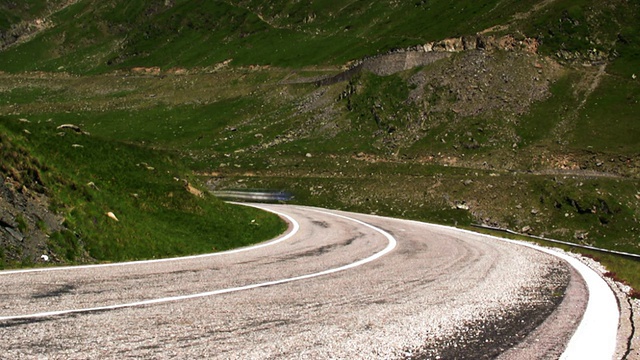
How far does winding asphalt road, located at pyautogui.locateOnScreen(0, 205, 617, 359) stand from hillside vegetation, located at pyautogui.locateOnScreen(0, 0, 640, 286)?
717cm

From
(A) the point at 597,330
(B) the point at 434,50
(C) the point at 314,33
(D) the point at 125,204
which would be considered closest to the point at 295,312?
(A) the point at 597,330

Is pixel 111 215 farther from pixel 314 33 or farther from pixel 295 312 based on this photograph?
pixel 314 33

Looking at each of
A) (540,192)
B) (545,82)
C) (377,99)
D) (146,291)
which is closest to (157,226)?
(146,291)

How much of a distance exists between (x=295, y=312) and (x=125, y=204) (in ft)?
50.5

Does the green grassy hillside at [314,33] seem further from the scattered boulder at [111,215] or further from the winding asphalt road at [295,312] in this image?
the winding asphalt road at [295,312]

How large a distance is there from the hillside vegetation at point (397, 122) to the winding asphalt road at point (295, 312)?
7174 millimetres

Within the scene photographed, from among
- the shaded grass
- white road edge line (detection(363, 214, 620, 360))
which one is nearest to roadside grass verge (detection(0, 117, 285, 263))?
white road edge line (detection(363, 214, 620, 360))

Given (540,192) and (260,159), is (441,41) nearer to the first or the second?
(260,159)

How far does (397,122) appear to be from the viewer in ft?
239

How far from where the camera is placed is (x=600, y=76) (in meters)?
73.2

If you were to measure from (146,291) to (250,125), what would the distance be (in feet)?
278

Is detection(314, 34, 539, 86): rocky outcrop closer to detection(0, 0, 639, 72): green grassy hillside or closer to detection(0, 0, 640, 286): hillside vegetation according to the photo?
detection(0, 0, 640, 286): hillside vegetation

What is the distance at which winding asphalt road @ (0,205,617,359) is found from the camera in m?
5.98

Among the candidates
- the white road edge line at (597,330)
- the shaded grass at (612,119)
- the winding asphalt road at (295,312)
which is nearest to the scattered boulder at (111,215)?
the winding asphalt road at (295,312)
